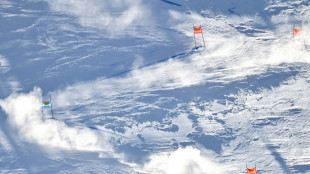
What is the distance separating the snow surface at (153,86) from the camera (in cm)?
1413

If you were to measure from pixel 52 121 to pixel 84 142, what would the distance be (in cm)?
117

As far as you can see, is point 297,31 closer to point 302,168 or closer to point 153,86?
point 302,168

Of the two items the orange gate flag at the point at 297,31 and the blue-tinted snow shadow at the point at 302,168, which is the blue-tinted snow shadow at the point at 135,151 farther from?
the orange gate flag at the point at 297,31

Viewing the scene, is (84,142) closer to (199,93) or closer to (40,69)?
(40,69)

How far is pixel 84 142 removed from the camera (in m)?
14.3

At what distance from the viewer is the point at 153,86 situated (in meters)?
14.9

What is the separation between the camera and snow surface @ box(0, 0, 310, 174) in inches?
556

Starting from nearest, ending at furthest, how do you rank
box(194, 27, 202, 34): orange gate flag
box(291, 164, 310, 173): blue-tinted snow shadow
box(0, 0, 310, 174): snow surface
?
box(291, 164, 310, 173): blue-tinted snow shadow → box(0, 0, 310, 174): snow surface → box(194, 27, 202, 34): orange gate flag

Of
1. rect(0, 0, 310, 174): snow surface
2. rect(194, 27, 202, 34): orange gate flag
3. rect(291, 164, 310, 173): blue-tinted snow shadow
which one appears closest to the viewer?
rect(291, 164, 310, 173): blue-tinted snow shadow

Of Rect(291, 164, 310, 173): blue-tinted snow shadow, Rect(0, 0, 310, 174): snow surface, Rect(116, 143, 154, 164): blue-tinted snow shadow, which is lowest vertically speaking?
Rect(291, 164, 310, 173): blue-tinted snow shadow

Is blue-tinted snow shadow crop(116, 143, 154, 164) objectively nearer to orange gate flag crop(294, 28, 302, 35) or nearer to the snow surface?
the snow surface

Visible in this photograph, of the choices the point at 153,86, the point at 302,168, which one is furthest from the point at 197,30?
the point at 302,168

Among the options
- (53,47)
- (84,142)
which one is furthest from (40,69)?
(84,142)

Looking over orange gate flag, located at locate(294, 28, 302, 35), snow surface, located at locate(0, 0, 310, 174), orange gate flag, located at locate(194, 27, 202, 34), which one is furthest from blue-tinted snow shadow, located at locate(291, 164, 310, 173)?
orange gate flag, located at locate(194, 27, 202, 34)
